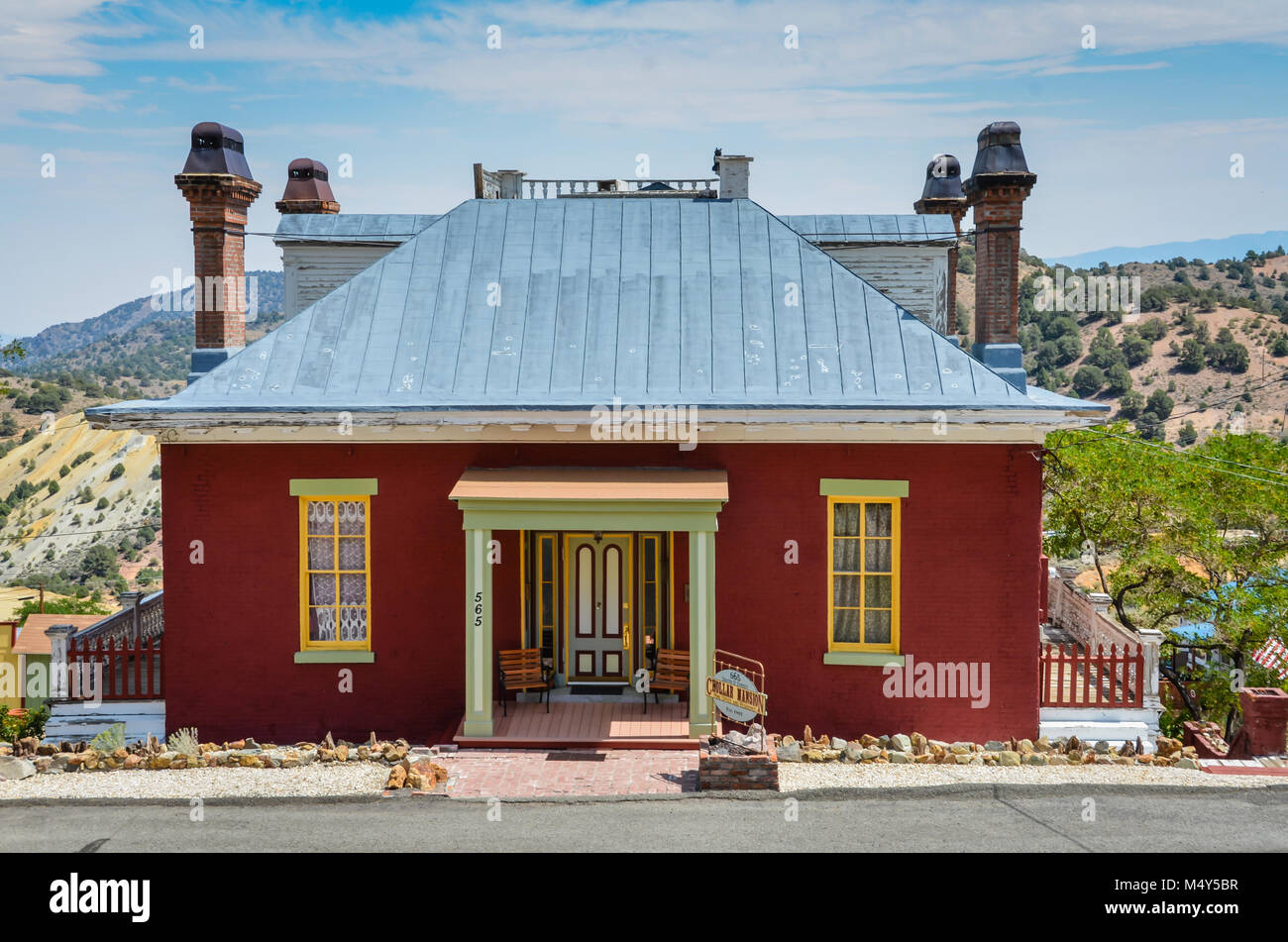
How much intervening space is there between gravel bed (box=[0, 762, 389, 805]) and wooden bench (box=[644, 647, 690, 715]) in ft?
A: 12.3

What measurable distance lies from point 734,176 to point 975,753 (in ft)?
29.8

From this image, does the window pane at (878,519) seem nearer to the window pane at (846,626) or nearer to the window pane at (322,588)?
the window pane at (846,626)

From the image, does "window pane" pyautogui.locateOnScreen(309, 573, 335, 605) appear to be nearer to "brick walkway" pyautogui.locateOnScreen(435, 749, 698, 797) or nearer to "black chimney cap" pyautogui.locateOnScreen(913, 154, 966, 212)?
"brick walkway" pyautogui.locateOnScreen(435, 749, 698, 797)

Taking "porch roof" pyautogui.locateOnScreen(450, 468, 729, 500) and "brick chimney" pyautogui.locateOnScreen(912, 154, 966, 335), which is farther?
"brick chimney" pyautogui.locateOnScreen(912, 154, 966, 335)

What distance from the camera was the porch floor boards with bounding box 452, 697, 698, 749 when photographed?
1326cm

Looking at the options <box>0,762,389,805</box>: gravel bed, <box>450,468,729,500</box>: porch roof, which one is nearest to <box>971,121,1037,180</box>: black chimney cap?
<box>450,468,729,500</box>: porch roof

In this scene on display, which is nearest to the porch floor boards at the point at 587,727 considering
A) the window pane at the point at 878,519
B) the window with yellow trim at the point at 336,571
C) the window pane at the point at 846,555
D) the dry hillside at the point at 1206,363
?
the window with yellow trim at the point at 336,571

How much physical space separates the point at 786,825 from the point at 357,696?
6.39 m

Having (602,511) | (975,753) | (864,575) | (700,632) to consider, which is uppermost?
(602,511)

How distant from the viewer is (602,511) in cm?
1339

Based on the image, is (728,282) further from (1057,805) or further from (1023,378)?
(1057,805)

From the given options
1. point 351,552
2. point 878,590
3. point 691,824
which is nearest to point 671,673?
point 878,590

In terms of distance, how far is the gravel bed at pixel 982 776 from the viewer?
11727 mm

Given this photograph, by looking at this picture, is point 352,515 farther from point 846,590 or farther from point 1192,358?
point 1192,358
